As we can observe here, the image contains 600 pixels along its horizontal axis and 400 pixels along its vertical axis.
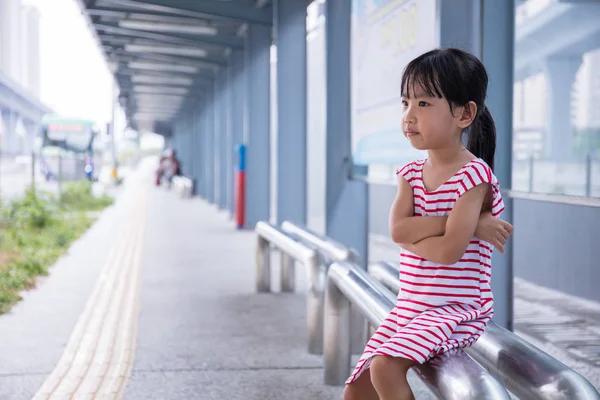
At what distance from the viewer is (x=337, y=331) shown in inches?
160

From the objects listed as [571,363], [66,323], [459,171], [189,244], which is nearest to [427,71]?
[459,171]

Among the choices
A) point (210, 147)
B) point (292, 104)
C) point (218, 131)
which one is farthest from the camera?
point (210, 147)

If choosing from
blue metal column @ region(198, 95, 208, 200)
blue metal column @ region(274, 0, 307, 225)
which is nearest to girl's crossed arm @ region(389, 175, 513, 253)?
blue metal column @ region(274, 0, 307, 225)

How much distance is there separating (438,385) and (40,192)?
13241 millimetres

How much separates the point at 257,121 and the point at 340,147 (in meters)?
5.81

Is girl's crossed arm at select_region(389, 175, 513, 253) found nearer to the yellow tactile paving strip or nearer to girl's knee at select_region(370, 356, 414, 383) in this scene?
girl's knee at select_region(370, 356, 414, 383)

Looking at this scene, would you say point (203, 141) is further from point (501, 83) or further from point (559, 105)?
point (501, 83)

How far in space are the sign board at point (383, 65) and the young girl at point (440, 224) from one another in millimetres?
3245

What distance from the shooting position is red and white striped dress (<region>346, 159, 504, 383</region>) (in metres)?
2.26

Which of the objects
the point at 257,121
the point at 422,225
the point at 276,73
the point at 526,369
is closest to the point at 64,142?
the point at 257,121

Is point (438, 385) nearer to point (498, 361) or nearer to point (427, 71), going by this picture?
point (498, 361)

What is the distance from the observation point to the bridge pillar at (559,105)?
9820 millimetres

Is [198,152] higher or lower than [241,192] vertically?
higher

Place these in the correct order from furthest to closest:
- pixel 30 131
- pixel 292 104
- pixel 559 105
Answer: pixel 30 131 → pixel 292 104 → pixel 559 105
